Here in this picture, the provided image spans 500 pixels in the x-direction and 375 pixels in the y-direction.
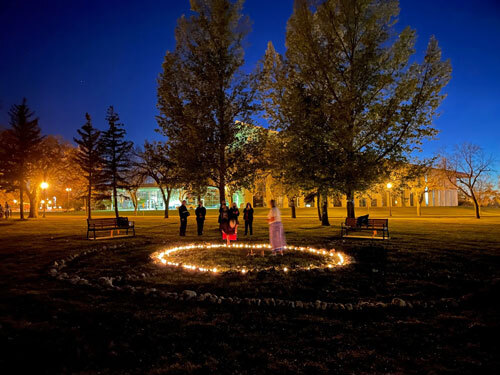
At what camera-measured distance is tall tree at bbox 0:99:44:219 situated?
3512cm

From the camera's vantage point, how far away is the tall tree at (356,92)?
17953 mm

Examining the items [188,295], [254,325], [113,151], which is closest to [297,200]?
[113,151]

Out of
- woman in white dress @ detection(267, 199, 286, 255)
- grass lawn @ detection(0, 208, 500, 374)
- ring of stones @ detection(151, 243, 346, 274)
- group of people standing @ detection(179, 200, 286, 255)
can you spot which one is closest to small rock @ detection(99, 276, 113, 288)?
grass lawn @ detection(0, 208, 500, 374)

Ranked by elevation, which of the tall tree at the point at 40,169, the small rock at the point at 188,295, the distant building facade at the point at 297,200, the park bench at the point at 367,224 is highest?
the tall tree at the point at 40,169

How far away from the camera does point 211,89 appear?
20.2 meters

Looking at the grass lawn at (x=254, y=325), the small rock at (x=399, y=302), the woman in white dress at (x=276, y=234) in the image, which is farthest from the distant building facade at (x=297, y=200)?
the small rock at (x=399, y=302)

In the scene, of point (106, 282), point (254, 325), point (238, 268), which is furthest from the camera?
point (238, 268)

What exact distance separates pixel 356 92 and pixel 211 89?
8.94 meters

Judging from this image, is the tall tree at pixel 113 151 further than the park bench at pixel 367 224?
Yes

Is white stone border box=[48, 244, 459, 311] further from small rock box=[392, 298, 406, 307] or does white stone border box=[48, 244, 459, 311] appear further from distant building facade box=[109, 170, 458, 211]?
distant building facade box=[109, 170, 458, 211]

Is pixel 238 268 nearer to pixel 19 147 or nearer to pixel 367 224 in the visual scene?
pixel 367 224

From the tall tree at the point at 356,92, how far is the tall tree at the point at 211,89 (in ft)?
11.9

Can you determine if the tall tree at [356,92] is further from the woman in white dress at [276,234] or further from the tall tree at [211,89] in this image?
the woman in white dress at [276,234]

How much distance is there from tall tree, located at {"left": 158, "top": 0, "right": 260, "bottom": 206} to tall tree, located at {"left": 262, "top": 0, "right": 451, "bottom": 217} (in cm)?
362
